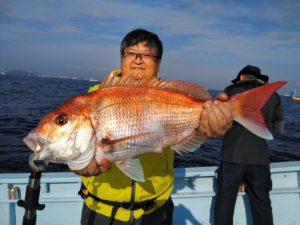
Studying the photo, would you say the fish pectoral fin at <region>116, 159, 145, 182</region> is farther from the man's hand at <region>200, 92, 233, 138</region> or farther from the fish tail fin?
the fish tail fin

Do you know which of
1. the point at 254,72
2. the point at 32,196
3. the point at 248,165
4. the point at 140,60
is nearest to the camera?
the point at 32,196

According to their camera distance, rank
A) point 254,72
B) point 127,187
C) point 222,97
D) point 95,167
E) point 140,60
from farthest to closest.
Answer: point 254,72
point 140,60
point 127,187
point 222,97
point 95,167

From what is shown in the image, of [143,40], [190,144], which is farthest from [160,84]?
[143,40]

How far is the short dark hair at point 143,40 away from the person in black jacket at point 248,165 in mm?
2479

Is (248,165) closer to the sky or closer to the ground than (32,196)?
closer to the ground

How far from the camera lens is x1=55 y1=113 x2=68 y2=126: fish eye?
7.89 feet

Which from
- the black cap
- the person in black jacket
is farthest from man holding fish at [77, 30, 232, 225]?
the black cap

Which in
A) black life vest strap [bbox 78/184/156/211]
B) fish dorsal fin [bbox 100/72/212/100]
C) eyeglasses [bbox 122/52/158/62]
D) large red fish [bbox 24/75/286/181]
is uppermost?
eyeglasses [bbox 122/52/158/62]

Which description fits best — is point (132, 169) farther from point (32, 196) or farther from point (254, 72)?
point (254, 72)

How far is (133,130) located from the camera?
97.7 inches

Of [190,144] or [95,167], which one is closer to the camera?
[95,167]

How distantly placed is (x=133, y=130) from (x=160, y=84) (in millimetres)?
546

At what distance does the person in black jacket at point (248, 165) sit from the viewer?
16.0ft

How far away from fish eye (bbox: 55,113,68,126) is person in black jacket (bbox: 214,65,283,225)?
3.36 m
